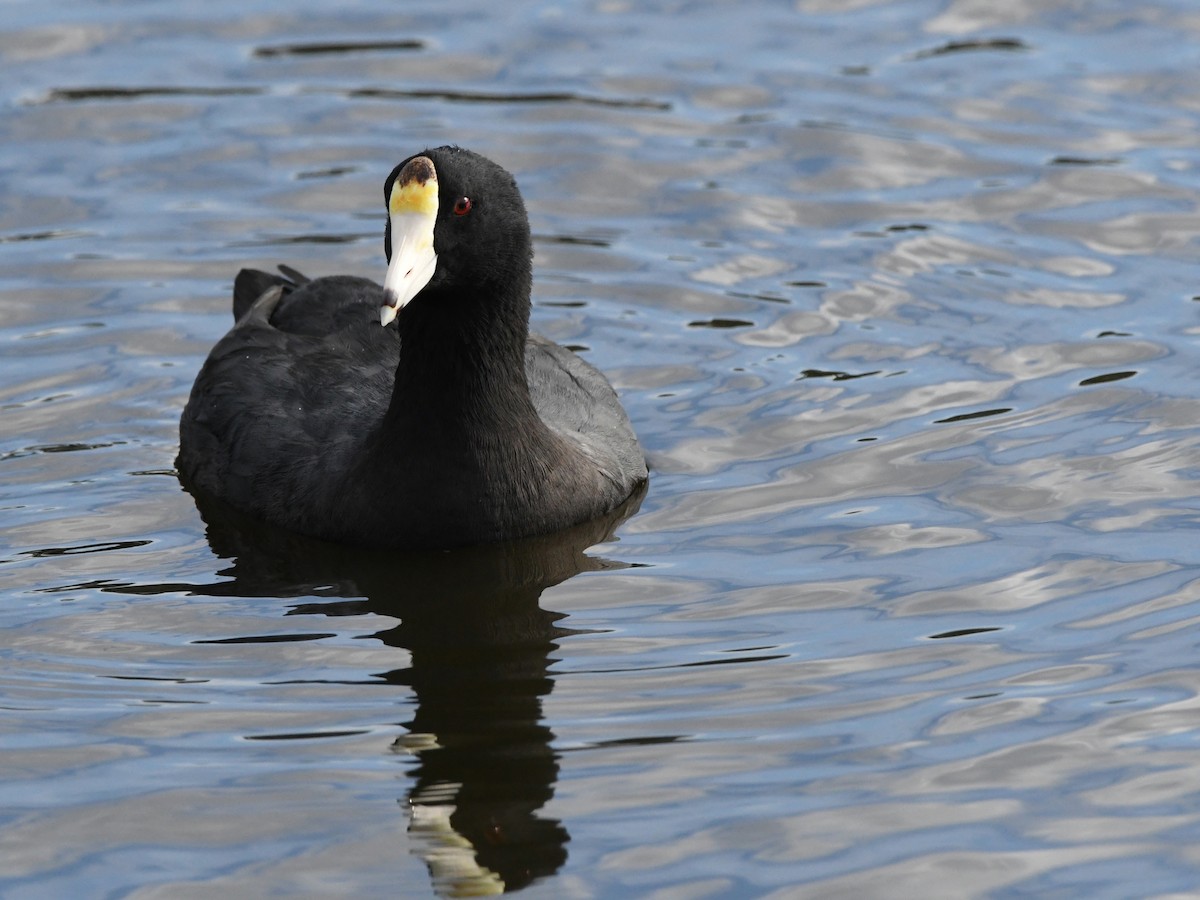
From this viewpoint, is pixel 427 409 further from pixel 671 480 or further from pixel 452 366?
pixel 671 480

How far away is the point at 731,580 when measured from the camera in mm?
6758

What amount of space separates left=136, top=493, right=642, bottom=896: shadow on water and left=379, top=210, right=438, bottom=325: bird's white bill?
1001 mm

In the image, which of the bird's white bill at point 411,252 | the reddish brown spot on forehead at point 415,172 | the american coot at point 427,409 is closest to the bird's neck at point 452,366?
the american coot at point 427,409

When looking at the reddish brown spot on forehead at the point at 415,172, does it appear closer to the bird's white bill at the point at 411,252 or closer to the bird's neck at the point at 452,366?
the bird's white bill at the point at 411,252

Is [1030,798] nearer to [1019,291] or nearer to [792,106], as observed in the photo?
[1019,291]

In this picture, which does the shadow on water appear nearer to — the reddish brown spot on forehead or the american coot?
the american coot

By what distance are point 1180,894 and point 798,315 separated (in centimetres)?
455

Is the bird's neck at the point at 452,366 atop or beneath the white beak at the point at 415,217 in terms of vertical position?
beneath

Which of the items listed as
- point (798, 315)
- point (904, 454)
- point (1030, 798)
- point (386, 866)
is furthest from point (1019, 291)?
point (386, 866)

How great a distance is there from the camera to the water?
5.30 meters

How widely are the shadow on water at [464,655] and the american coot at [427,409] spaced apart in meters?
0.09

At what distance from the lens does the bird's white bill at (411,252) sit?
20.9ft

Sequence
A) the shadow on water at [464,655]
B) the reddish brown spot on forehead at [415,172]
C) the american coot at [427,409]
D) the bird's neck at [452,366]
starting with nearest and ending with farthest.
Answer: the shadow on water at [464,655]
the reddish brown spot on forehead at [415,172]
the american coot at [427,409]
the bird's neck at [452,366]

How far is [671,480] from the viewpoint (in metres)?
7.74
